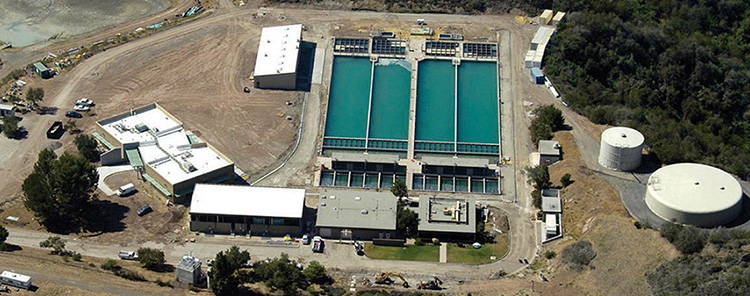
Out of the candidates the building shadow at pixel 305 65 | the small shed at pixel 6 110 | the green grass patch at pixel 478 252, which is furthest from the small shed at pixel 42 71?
the green grass patch at pixel 478 252

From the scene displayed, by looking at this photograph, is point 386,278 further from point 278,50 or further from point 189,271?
point 278,50

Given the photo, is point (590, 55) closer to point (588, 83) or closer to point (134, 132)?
point (588, 83)

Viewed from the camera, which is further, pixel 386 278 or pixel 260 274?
pixel 386 278

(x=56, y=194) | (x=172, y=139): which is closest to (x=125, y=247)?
(x=56, y=194)

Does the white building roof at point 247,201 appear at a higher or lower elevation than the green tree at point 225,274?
higher

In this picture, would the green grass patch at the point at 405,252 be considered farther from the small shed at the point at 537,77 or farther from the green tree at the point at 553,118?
the small shed at the point at 537,77

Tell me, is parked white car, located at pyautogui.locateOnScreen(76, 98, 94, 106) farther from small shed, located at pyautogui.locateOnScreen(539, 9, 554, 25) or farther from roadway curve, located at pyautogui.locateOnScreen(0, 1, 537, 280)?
small shed, located at pyautogui.locateOnScreen(539, 9, 554, 25)

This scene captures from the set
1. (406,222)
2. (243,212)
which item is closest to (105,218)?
(243,212)
